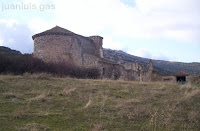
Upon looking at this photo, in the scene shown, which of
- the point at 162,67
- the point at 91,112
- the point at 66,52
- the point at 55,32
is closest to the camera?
the point at 91,112

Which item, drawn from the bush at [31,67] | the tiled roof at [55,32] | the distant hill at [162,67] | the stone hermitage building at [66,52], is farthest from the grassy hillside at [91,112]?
the distant hill at [162,67]

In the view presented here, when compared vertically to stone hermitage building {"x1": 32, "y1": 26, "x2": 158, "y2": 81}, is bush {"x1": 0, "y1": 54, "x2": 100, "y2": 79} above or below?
below

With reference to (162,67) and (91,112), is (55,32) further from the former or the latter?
(162,67)

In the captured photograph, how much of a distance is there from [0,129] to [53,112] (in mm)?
1685

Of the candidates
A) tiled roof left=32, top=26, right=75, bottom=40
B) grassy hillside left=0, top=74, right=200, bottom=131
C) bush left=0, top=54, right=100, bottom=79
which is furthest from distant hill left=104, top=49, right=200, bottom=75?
grassy hillside left=0, top=74, right=200, bottom=131

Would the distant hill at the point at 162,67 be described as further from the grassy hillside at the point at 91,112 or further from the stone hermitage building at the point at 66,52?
the grassy hillside at the point at 91,112

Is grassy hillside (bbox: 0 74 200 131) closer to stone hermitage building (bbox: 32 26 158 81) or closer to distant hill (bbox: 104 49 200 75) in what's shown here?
stone hermitage building (bbox: 32 26 158 81)

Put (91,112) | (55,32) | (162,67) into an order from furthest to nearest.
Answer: (162,67), (55,32), (91,112)

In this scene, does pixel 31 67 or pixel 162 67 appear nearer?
pixel 31 67

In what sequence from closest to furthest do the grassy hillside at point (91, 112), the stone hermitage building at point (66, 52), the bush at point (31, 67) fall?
the grassy hillside at point (91, 112) < the bush at point (31, 67) < the stone hermitage building at point (66, 52)

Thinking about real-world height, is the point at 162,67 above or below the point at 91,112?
above

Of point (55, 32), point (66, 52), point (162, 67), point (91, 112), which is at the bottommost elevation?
point (91, 112)

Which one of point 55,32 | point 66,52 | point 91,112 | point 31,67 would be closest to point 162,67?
point 66,52

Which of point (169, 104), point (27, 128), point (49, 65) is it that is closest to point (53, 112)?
point (27, 128)
